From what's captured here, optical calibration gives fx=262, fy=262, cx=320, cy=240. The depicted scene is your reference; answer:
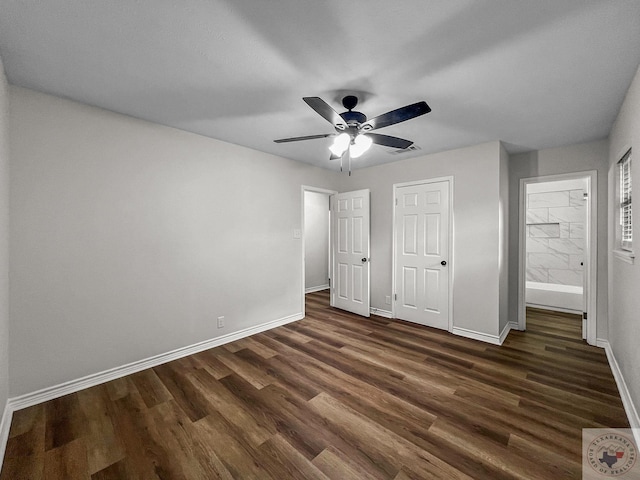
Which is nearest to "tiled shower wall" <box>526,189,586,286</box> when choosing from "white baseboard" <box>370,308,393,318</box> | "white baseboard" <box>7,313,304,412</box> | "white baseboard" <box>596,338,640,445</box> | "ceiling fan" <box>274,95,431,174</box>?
"white baseboard" <box>596,338,640,445</box>

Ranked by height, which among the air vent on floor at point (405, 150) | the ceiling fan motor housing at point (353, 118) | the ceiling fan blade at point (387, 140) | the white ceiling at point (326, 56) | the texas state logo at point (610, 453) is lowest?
the texas state logo at point (610, 453)

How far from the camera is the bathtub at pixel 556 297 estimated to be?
4.54m

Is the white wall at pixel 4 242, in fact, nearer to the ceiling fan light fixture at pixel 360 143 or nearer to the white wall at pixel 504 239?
the ceiling fan light fixture at pixel 360 143

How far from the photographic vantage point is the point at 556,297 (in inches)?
185

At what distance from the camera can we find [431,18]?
137cm

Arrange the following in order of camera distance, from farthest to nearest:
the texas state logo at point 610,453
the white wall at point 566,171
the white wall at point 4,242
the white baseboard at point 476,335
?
1. the white baseboard at point 476,335
2. the white wall at point 566,171
3. the white wall at point 4,242
4. the texas state logo at point 610,453

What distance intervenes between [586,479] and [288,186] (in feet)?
12.6

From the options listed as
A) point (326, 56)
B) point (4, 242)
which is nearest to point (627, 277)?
point (326, 56)

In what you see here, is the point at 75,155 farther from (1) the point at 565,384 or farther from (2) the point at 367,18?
(1) the point at 565,384

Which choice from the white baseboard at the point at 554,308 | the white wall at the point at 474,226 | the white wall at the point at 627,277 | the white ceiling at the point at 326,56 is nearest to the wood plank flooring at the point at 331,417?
the white wall at the point at 627,277

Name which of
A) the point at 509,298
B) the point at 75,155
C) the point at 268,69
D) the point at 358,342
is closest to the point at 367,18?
the point at 268,69

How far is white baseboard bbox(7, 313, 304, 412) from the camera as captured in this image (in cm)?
207

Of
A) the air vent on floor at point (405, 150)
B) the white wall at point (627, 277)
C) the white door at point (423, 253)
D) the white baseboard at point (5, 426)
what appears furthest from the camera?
the white door at point (423, 253)

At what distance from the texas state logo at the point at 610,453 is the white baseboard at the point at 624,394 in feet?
0.23
